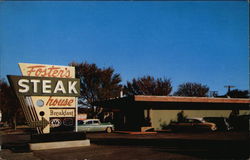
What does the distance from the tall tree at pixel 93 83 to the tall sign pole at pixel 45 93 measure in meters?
22.4

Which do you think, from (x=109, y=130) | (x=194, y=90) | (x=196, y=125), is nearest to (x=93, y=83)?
(x=109, y=130)

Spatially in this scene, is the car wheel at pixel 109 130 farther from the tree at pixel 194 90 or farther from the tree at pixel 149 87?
the tree at pixel 194 90

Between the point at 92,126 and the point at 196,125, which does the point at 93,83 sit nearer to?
the point at 92,126

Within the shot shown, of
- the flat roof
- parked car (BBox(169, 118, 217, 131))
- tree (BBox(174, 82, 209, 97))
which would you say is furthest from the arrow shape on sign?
tree (BBox(174, 82, 209, 97))

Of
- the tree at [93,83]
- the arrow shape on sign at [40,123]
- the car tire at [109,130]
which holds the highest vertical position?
the tree at [93,83]

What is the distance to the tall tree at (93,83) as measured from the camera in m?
38.4

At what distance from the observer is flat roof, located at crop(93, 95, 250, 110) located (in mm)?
22953

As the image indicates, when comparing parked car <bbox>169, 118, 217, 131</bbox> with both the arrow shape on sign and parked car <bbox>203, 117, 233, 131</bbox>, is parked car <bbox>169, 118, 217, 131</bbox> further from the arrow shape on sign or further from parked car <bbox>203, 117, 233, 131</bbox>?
the arrow shape on sign

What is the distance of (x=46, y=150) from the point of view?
13.4 m

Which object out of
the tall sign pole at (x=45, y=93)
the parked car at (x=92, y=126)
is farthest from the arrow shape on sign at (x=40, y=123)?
the parked car at (x=92, y=126)

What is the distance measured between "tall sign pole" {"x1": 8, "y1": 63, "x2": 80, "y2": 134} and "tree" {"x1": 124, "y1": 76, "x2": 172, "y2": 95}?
3559 cm

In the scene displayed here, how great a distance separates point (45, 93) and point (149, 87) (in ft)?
123

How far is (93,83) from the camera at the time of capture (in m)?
38.5

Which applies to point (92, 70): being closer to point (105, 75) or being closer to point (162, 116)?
point (105, 75)
